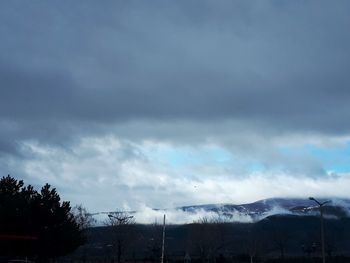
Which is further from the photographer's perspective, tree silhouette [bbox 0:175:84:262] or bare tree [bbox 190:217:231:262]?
bare tree [bbox 190:217:231:262]

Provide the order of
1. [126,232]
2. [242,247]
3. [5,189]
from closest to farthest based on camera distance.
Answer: [5,189]
[126,232]
[242,247]

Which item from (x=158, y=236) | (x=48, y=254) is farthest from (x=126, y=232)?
(x=158, y=236)

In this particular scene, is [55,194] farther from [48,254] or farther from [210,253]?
[210,253]

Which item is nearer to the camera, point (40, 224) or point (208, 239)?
point (40, 224)

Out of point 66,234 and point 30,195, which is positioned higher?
point 30,195

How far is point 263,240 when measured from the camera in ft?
519

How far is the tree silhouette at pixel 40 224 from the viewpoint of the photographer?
59.7m

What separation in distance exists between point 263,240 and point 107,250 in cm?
5346

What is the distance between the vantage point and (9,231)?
60.0m

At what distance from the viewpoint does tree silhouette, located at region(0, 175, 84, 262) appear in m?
59.7

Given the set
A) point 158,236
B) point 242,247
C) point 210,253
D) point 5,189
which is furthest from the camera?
point 158,236

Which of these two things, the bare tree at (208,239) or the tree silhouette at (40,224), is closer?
the tree silhouette at (40,224)

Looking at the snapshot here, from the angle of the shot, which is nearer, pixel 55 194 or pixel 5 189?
pixel 55 194

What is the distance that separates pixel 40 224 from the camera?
205 ft
